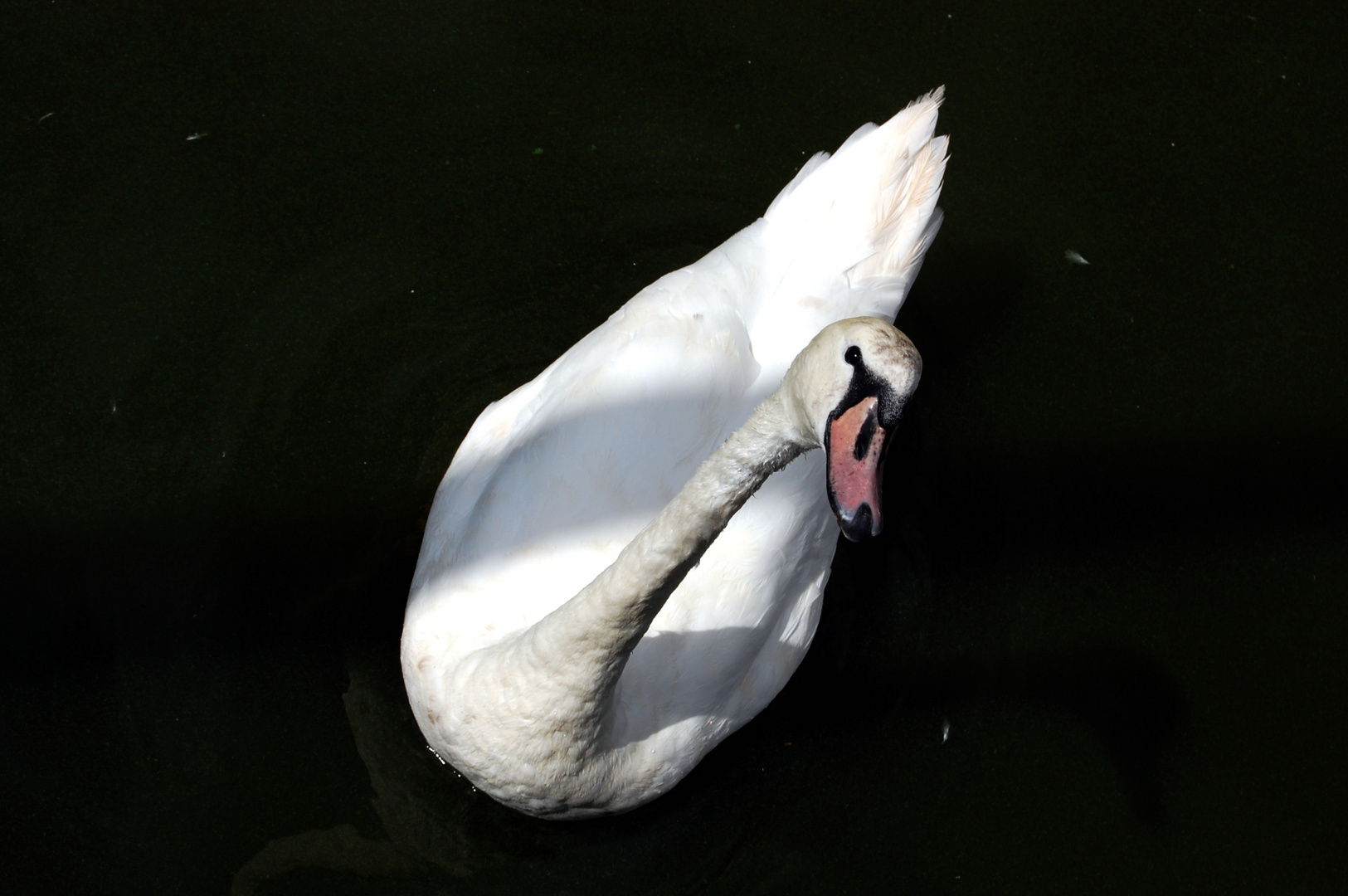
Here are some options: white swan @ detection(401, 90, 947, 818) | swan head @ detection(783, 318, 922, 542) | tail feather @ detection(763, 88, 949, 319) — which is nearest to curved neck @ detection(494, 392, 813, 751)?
white swan @ detection(401, 90, 947, 818)

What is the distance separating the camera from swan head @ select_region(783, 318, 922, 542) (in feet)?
6.55

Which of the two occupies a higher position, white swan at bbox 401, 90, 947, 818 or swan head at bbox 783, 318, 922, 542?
swan head at bbox 783, 318, 922, 542

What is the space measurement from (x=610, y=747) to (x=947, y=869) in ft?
4.39

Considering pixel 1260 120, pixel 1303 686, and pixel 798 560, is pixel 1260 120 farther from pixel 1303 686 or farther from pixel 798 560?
pixel 798 560

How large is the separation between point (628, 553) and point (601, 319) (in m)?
1.93

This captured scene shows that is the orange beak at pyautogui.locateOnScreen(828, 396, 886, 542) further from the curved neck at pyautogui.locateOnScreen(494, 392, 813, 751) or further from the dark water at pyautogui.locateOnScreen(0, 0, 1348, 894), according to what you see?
the dark water at pyautogui.locateOnScreen(0, 0, 1348, 894)

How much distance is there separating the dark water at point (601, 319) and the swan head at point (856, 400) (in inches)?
70.2

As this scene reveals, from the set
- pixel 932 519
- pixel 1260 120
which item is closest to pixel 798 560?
pixel 932 519

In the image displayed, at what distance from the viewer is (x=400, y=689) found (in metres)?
3.61

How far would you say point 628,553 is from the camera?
244 cm

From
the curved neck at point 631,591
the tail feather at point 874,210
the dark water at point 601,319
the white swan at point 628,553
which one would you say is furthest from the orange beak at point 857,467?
the dark water at point 601,319

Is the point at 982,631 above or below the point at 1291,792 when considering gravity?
above

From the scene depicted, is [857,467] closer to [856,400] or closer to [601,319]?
[856,400]

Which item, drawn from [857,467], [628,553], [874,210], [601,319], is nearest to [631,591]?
[628,553]
